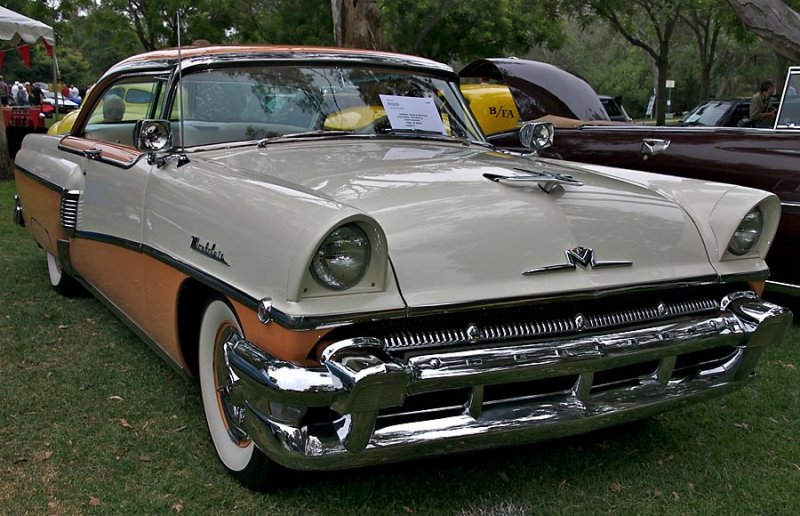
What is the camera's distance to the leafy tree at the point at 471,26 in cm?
2167

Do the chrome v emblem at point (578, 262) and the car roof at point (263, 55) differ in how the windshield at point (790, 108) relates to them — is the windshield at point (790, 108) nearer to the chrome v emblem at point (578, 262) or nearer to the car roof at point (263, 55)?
the car roof at point (263, 55)

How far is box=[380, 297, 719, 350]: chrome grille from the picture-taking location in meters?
2.22

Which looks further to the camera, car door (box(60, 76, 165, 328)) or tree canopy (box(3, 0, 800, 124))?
tree canopy (box(3, 0, 800, 124))

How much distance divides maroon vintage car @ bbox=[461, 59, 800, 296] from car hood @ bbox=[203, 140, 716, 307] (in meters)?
1.90

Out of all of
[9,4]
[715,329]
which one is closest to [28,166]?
[715,329]

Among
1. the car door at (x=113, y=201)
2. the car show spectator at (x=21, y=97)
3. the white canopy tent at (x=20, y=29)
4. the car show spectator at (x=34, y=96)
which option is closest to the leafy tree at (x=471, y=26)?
the white canopy tent at (x=20, y=29)

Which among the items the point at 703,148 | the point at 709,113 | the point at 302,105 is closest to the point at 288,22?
the point at 709,113

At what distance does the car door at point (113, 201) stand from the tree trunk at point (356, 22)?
5.55 meters

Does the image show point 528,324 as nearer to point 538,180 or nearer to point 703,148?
point 538,180

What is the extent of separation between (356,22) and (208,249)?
24.9 ft

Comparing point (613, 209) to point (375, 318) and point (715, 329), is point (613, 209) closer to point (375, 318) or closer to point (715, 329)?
point (715, 329)

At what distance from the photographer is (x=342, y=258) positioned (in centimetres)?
213

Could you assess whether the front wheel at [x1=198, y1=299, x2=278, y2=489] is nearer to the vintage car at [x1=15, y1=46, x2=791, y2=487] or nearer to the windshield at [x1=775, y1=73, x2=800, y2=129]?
the vintage car at [x1=15, y1=46, x2=791, y2=487]

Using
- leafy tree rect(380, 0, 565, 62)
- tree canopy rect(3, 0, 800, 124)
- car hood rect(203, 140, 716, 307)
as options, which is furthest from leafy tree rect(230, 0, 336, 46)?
car hood rect(203, 140, 716, 307)
